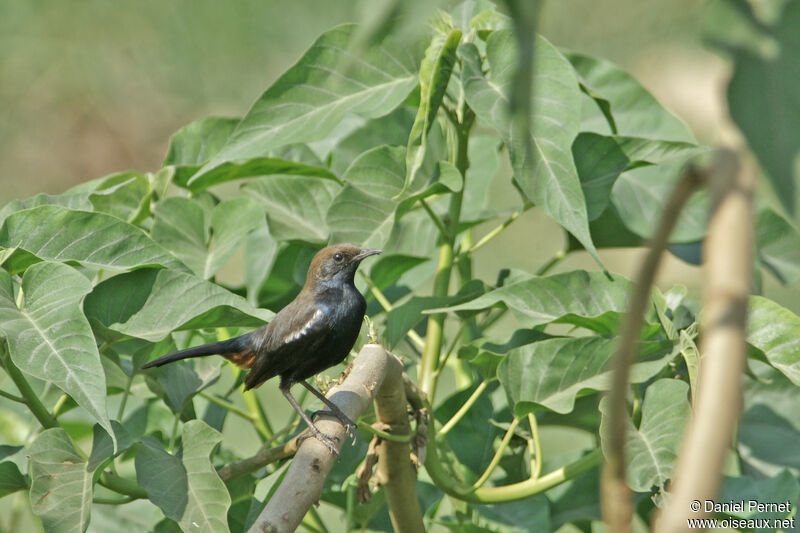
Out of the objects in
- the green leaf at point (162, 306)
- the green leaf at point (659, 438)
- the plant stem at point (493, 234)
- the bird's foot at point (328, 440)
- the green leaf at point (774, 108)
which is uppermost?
the green leaf at point (774, 108)

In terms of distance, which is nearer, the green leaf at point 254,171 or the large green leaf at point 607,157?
the large green leaf at point 607,157

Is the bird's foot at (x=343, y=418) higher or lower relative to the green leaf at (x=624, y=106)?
lower

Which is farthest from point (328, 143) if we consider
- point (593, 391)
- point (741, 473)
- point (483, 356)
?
point (741, 473)

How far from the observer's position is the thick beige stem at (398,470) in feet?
6.13

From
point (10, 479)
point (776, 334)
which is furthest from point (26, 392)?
point (776, 334)

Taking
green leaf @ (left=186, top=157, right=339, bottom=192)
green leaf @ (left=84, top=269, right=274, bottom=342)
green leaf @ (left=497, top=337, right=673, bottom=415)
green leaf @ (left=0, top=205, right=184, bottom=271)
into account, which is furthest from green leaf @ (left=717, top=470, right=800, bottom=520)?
green leaf @ (left=0, top=205, right=184, bottom=271)

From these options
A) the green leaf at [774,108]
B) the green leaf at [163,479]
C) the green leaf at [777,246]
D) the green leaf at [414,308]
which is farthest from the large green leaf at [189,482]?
the green leaf at [777,246]

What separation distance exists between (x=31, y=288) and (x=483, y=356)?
93 centimetres

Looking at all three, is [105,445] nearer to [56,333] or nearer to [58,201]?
[56,333]

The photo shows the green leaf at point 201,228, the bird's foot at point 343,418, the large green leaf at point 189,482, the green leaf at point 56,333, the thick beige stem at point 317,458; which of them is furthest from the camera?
the green leaf at point 201,228

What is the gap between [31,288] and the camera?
1629 mm

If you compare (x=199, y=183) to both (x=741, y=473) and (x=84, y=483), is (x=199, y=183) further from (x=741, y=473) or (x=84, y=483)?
(x=741, y=473)

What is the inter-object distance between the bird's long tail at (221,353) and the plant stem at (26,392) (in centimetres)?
22

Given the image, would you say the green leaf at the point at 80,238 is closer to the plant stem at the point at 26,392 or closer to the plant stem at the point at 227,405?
the plant stem at the point at 26,392
